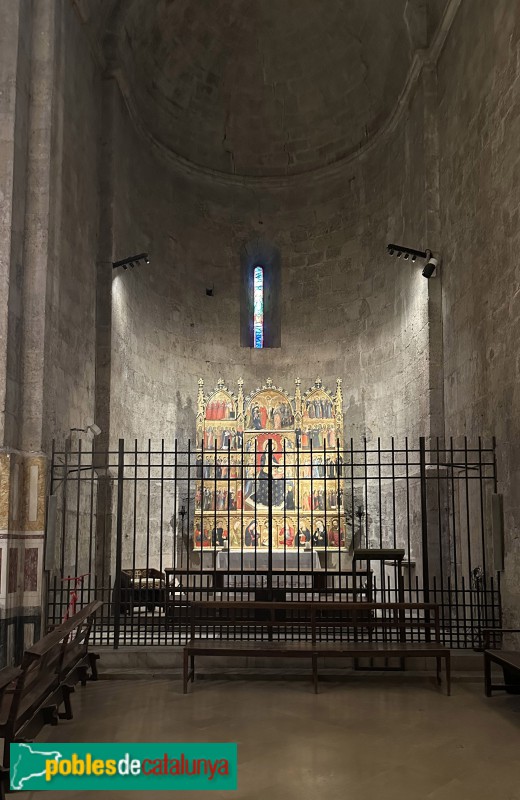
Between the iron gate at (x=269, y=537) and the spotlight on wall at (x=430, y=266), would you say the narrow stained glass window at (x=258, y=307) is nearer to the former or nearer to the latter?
the iron gate at (x=269, y=537)

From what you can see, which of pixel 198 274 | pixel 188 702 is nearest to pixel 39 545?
pixel 188 702

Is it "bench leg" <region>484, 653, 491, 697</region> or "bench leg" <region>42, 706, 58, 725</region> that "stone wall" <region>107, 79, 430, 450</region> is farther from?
"bench leg" <region>42, 706, 58, 725</region>

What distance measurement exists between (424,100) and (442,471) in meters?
7.26

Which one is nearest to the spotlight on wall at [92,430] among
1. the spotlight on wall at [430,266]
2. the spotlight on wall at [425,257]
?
the spotlight on wall at [425,257]

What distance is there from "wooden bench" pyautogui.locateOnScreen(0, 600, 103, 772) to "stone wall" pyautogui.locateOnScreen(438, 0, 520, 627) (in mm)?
5676

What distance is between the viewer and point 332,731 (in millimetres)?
6406

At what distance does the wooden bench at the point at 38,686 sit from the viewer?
4996 mm

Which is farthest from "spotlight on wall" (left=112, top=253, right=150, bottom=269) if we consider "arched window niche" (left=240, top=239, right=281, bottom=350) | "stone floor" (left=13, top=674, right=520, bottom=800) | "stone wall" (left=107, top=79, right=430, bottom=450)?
"stone floor" (left=13, top=674, right=520, bottom=800)

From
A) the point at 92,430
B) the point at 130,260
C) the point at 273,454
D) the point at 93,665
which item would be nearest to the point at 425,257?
the point at 273,454

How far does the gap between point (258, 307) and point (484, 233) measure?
28.8ft

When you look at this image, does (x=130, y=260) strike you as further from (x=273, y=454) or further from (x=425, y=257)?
(x=425, y=257)

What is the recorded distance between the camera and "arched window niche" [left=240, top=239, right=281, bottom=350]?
19.2m

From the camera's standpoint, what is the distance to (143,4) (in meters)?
15.1

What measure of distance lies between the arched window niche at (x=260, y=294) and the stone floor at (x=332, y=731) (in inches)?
458
